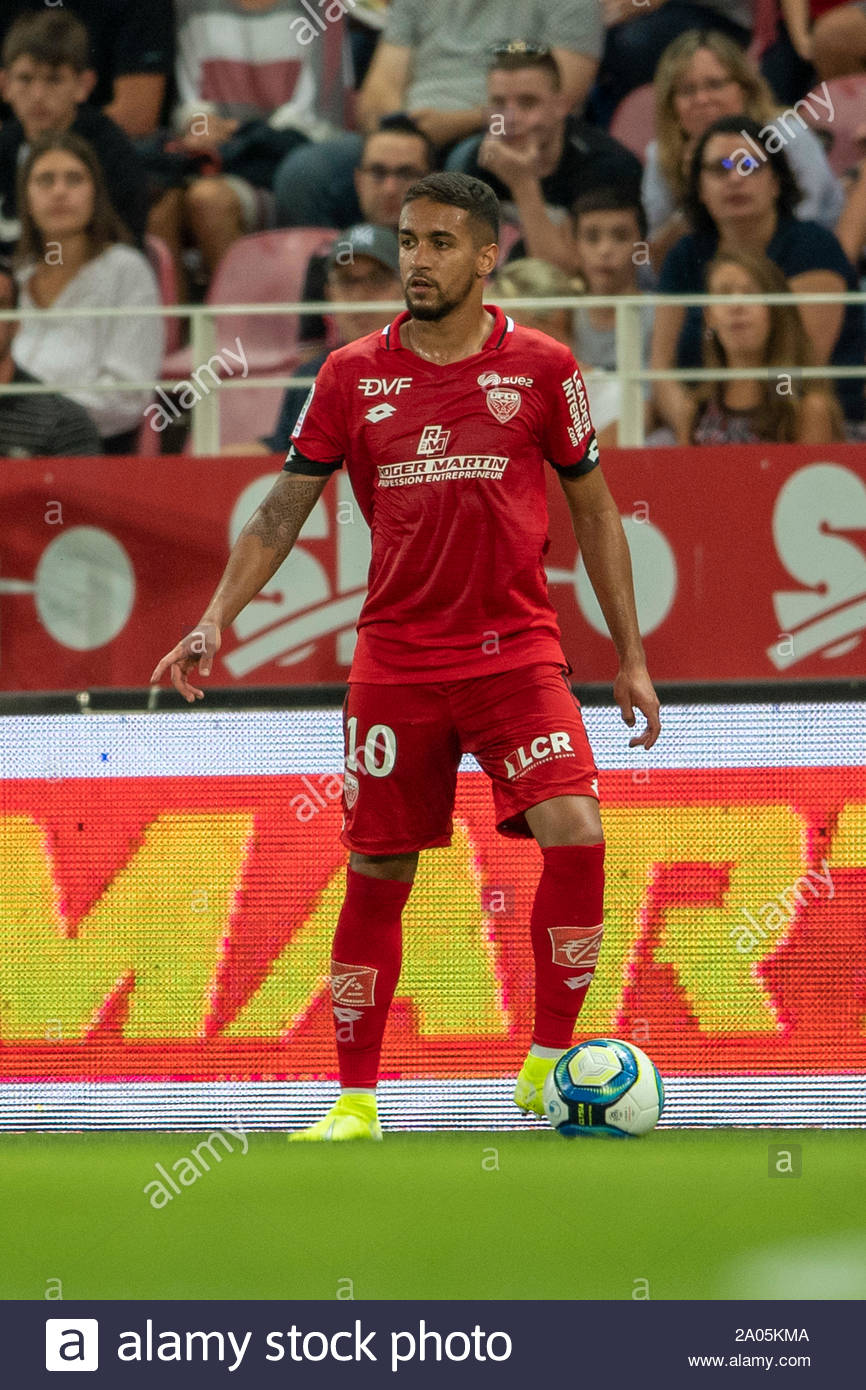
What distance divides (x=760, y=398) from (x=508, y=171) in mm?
1683

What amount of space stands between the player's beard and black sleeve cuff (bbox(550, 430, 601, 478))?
1.26 feet

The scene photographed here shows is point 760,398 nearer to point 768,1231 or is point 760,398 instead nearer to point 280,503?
point 280,503

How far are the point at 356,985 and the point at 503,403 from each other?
4.08 feet

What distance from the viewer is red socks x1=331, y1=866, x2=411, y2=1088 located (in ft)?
12.9

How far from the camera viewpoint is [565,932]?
3797mm

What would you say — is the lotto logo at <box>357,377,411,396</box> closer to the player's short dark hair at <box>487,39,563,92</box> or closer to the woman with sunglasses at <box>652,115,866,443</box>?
the woman with sunglasses at <box>652,115,866,443</box>

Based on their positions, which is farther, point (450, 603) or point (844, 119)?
point (844, 119)

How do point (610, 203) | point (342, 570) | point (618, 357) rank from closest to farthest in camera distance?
1. point (342, 570)
2. point (618, 357)
3. point (610, 203)

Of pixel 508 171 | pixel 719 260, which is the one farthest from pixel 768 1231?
pixel 508 171

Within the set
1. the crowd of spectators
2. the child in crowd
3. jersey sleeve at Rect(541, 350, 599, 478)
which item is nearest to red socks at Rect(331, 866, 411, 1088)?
jersey sleeve at Rect(541, 350, 599, 478)

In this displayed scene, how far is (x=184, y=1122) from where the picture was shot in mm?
4609

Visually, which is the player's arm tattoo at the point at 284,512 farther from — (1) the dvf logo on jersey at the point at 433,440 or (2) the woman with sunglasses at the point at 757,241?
(2) the woman with sunglasses at the point at 757,241

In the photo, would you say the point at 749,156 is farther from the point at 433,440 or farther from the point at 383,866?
the point at 383,866
